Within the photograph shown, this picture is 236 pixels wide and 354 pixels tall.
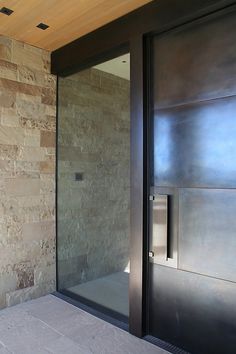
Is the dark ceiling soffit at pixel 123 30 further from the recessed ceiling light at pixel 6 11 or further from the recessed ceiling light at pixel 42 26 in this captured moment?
the recessed ceiling light at pixel 6 11

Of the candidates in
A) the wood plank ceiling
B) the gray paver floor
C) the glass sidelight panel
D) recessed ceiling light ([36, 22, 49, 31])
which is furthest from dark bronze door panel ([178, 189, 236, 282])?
recessed ceiling light ([36, 22, 49, 31])

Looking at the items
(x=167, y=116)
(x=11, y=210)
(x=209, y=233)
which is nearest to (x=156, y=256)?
(x=209, y=233)

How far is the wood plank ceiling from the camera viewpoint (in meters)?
2.36

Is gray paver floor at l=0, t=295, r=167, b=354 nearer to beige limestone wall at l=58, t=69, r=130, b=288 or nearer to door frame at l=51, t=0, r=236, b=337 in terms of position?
door frame at l=51, t=0, r=236, b=337

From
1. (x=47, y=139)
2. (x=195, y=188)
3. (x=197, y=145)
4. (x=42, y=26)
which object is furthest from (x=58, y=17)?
(x=195, y=188)

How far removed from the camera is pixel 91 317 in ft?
9.12

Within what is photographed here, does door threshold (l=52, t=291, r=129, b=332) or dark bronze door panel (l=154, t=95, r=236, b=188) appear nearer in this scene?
A: dark bronze door panel (l=154, t=95, r=236, b=188)

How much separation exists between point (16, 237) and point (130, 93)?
177 centimetres

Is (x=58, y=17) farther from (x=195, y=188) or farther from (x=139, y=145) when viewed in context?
(x=195, y=188)

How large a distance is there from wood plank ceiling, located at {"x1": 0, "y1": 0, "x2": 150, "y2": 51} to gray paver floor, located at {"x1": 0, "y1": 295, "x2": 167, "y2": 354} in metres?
2.59

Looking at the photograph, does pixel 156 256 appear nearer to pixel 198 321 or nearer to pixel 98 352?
pixel 198 321

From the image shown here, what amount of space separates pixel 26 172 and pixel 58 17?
147 centimetres

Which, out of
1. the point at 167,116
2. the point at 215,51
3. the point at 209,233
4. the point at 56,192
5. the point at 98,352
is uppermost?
the point at 215,51

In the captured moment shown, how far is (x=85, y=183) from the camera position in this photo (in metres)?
3.42
